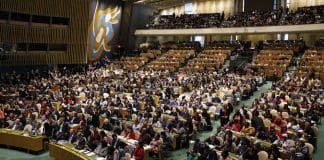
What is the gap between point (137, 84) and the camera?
21.0m

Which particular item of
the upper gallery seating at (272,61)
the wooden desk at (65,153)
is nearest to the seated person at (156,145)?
the wooden desk at (65,153)

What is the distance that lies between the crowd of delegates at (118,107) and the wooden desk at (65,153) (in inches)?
10.8

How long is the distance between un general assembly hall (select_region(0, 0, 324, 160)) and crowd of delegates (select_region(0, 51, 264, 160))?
0.06 meters

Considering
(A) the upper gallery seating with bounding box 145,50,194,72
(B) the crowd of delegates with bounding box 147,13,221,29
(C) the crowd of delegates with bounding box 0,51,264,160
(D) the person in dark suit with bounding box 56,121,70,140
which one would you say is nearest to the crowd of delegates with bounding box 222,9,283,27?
(B) the crowd of delegates with bounding box 147,13,221,29

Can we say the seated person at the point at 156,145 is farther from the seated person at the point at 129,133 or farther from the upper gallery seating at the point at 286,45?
the upper gallery seating at the point at 286,45

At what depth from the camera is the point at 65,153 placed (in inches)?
399

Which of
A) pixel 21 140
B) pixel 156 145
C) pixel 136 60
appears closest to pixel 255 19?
pixel 136 60

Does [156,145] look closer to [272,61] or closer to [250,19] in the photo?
[272,61]

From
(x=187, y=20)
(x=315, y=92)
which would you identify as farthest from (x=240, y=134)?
(x=187, y=20)

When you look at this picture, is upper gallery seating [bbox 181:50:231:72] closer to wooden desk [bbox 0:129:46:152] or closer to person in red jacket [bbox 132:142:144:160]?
wooden desk [bbox 0:129:46:152]

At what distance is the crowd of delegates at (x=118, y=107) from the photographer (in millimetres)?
10492

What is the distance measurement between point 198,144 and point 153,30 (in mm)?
25035

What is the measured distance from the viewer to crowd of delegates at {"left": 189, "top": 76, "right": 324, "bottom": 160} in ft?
29.4

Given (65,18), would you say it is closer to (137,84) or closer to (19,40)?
(19,40)
